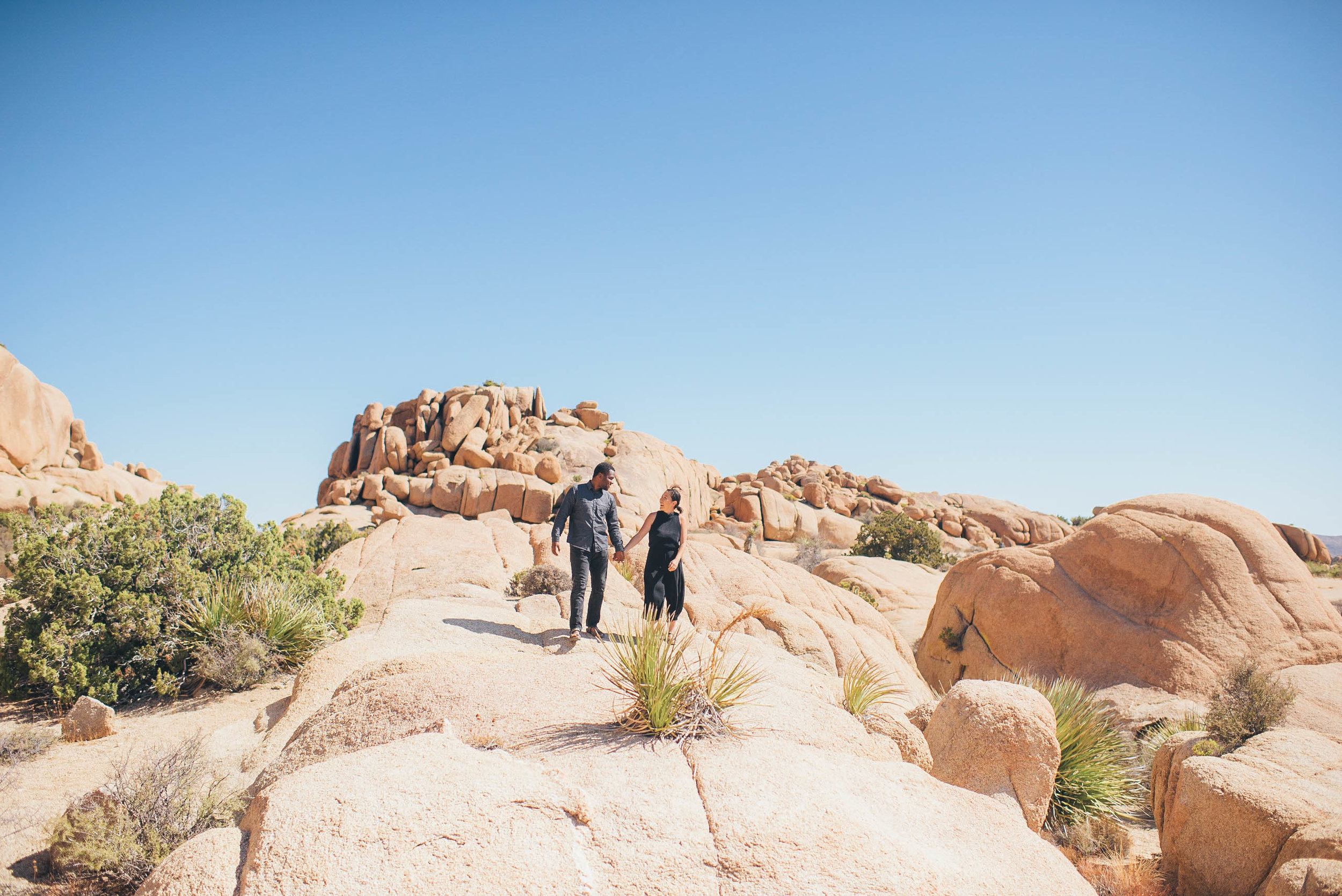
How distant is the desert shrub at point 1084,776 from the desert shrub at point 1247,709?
1312mm

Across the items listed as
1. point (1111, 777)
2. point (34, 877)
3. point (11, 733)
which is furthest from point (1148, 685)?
point (11, 733)

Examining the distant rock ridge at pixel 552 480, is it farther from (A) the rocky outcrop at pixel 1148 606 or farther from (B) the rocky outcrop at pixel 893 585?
(A) the rocky outcrop at pixel 1148 606

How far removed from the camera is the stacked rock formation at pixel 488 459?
34344 millimetres

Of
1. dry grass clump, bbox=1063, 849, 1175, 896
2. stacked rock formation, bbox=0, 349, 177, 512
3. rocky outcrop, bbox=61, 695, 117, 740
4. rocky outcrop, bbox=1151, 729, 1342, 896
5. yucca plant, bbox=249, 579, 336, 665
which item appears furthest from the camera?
stacked rock formation, bbox=0, 349, 177, 512

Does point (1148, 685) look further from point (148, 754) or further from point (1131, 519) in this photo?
point (148, 754)

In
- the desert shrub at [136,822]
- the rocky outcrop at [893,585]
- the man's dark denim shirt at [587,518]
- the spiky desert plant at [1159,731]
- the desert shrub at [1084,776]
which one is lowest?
the rocky outcrop at [893,585]

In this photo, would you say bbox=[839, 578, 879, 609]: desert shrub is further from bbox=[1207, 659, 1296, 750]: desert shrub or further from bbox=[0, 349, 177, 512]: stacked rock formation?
bbox=[0, 349, 177, 512]: stacked rock formation

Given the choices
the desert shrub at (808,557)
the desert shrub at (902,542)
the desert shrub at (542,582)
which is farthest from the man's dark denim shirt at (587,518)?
the desert shrub at (902,542)

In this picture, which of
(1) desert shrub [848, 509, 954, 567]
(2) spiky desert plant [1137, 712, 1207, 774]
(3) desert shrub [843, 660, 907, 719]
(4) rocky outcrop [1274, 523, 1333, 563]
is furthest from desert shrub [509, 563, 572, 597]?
(4) rocky outcrop [1274, 523, 1333, 563]

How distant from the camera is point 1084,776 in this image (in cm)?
884

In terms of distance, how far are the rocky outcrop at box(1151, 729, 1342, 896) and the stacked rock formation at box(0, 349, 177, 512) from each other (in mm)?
36544

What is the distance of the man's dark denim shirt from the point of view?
9750 mm

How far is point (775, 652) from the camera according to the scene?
33.8 ft

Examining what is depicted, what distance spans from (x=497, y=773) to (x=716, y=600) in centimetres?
1209
